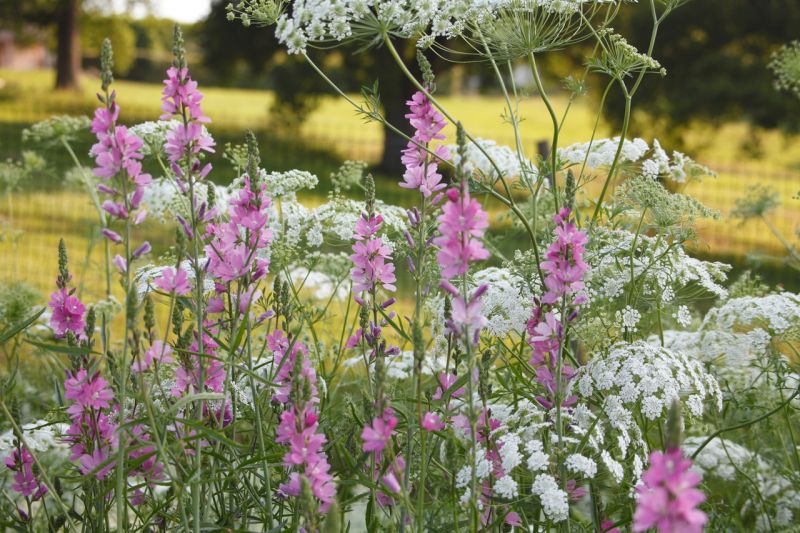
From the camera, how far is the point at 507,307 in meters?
3.10

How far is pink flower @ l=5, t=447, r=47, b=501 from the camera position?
2.68 meters

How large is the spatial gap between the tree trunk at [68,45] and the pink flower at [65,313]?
2987cm

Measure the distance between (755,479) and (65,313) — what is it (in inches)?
99.1

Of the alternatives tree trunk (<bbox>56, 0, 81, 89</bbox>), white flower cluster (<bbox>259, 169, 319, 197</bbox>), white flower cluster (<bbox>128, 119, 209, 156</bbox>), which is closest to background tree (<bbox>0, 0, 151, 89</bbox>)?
tree trunk (<bbox>56, 0, 81, 89</bbox>)

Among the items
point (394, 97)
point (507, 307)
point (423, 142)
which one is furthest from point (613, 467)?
point (394, 97)

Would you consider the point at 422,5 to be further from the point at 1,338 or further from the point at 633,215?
the point at 1,338

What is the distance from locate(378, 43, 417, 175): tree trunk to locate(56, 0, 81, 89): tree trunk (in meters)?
13.9

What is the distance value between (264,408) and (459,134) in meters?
1.39

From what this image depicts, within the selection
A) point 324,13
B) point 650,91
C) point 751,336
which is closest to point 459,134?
point 324,13

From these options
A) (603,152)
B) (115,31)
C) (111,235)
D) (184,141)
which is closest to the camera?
(111,235)

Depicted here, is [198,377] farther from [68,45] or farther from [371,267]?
[68,45]

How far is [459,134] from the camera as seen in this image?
2.05 meters

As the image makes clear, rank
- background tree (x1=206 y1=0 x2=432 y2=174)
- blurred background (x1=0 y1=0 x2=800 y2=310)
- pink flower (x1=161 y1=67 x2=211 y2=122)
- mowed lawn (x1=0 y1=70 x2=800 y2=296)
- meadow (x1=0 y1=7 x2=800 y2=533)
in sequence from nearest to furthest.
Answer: meadow (x1=0 y1=7 x2=800 y2=533)
pink flower (x1=161 y1=67 x2=211 y2=122)
mowed lawn (x1=0 y1=70 x2=800 y2=296)
blurred background (x1=0 y1=0 x2=800 y2=310)
background tree (x1=206 y1=0 x2=432 y2=174)

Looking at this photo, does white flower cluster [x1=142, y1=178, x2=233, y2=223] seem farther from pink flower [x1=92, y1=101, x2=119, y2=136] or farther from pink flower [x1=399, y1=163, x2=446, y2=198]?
pink flower [x1=92, y1=101, x2=119, y2=136]
